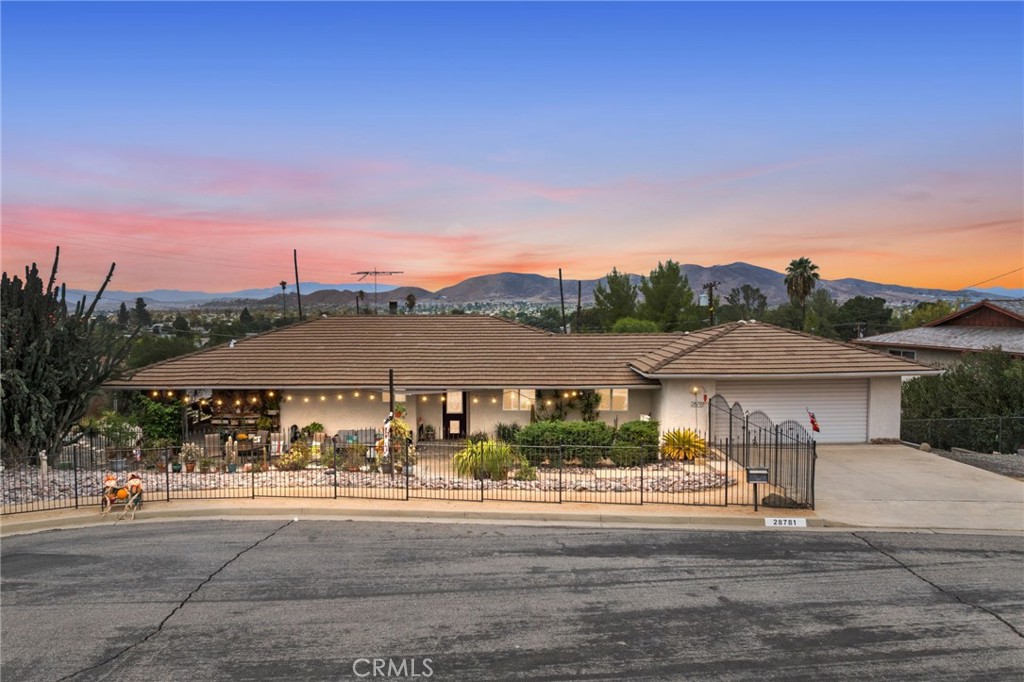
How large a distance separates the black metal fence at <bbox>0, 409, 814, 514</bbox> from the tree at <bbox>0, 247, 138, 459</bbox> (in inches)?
33.3

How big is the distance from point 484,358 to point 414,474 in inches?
326

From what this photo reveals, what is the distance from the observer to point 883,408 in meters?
23.5

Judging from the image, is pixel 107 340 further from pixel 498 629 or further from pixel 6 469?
pixel 498 629

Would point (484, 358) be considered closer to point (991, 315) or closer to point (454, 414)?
point (454, 414)

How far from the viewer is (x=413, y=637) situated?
8961 millimetres

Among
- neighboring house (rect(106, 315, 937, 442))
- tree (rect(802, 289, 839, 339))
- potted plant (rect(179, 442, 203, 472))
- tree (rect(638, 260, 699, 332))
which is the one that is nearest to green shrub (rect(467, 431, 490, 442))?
→ neighboring house (rect(106, 315, 937, 442))

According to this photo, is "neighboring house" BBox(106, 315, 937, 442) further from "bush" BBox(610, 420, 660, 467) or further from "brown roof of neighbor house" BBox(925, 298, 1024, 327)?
"brown roof of neighbor house" BBox(925, 298, 1024, 327)

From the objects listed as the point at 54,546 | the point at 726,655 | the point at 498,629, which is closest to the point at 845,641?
the point at 726,655

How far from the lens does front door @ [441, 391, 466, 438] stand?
25.4m

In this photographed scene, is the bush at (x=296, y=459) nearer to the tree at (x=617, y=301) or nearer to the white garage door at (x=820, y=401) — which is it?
the white garage door at (x=820, y=401)

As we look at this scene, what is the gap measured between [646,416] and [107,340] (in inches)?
731

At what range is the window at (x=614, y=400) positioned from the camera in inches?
992

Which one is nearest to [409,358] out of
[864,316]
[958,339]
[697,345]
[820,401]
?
[697,345]

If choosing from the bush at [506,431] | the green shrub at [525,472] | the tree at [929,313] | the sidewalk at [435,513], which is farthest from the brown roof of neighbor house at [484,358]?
the tree at [929,313]
